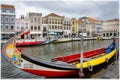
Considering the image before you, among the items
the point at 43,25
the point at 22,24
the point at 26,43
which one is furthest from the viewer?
the point at 43,25

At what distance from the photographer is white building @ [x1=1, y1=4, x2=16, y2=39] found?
2047 cm

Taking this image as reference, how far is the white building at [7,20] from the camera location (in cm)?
2047

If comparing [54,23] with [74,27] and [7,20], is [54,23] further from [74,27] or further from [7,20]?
[7,20]

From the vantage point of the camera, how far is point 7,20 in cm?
2088

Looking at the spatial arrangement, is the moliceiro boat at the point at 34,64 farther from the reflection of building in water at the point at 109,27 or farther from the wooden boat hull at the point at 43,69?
the reflection of building in water at the point at 109,27

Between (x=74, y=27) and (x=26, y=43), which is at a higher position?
(x=74, y=27)

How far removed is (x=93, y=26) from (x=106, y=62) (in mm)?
30370

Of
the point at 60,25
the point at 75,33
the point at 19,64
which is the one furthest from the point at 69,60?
the point at 75,33

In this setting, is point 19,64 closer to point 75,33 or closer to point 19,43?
point 19,43

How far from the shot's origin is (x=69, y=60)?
723 cm

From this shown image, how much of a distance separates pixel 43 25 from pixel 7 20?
5.99 metres

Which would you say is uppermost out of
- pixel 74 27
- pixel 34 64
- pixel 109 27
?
pixel 109 27

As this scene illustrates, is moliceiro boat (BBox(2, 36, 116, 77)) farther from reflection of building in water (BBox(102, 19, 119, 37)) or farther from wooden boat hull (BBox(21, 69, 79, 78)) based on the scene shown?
reflection of building in water (BBox(102, 19, 119, 37))

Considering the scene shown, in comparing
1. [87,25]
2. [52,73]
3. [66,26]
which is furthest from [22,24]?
[52,73]
